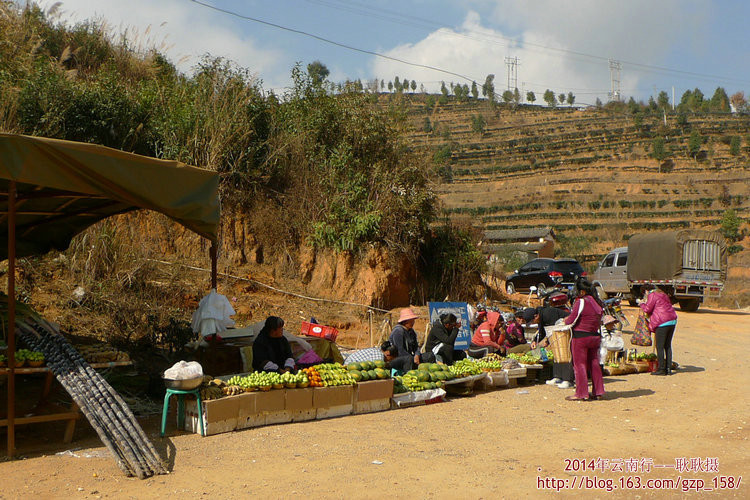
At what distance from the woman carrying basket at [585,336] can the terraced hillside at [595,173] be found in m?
39.9

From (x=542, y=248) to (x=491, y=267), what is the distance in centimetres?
2331

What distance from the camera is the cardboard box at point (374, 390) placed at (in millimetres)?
8562

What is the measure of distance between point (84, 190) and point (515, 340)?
8.80 m

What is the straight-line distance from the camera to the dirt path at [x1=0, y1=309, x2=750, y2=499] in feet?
18.3

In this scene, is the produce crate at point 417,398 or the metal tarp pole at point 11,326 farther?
the produce crate at point 417,398

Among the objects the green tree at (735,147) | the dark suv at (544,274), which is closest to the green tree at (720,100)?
the green tree at (735,147)

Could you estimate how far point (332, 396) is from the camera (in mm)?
8281

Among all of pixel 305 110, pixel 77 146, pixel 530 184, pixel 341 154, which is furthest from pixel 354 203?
pixel 530 184

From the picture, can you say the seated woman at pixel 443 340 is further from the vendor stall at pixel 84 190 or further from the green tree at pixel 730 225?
the green tree at pixel 730 225

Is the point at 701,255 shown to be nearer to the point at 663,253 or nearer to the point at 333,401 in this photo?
the point at 663,253

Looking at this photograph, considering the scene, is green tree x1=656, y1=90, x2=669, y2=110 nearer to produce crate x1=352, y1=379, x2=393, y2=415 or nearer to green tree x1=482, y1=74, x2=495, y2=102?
green tree x1=482, y1=74, x2=495, y2=102

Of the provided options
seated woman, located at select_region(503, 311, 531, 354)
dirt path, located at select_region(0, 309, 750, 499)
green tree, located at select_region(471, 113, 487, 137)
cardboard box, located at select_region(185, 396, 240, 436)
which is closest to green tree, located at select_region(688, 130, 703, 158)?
green tree, located at select_region(471, 113, 487, 137)

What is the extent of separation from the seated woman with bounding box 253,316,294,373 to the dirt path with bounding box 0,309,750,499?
2.84 feet


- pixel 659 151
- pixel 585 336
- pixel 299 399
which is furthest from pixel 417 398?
pixel 659 151
